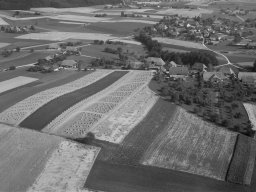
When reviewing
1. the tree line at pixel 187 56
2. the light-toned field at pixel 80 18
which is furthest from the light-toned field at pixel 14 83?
the light-toned field at pixel 80 18

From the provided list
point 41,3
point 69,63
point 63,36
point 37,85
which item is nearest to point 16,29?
point 63,36

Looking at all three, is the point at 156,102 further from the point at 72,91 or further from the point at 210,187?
the point at 210,187

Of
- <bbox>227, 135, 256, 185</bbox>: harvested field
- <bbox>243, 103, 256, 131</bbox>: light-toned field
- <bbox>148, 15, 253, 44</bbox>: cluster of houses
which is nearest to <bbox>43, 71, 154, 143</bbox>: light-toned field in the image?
<bbox>227, 135, 256, 185</bbox>: harvested field

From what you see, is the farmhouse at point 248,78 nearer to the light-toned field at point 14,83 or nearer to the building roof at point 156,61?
the building roof at point 156,61

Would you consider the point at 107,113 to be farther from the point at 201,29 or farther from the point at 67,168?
→ the point at 201,29

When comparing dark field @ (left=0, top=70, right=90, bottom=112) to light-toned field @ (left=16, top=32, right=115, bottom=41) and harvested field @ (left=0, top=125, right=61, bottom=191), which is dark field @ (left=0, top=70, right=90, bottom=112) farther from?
light-toned field @ (left=16, top=32, right=115, bottom=41)

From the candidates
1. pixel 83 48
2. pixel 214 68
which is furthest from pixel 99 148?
pixel 83 48

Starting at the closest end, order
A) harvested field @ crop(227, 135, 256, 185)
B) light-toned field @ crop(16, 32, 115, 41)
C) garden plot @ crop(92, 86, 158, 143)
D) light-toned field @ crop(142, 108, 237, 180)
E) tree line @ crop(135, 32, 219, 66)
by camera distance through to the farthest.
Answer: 1. harvested field @ crop(227, 135, 256, 185)
2. light-toned field @ crop(142, 108, 237, 180)
3. garden plot @ crop(92, 86, 158, 143)
4. tree line @ crop(135, 32, 219, 66)
5. light-toned field @ crop(16, 32, 115, 41)
